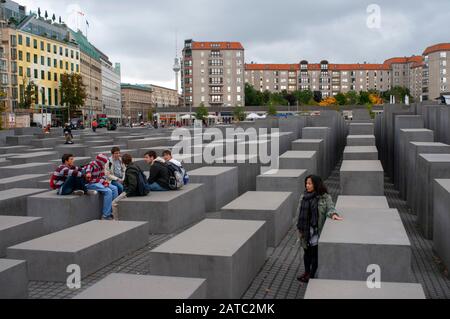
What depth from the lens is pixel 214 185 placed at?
12820 mm

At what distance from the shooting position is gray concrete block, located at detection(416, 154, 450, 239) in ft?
32.1

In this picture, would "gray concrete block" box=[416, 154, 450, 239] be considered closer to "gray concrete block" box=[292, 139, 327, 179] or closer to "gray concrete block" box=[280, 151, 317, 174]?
"gray concrete block" box=[280, 151, 317, 174]

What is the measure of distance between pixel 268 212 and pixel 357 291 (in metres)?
4.31

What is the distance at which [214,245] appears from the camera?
6.86 meters

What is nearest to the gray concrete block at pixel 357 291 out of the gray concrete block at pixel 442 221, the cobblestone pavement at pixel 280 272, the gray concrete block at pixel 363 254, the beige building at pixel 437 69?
the gray concrete block at pixel 363 254

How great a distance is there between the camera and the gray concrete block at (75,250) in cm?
731

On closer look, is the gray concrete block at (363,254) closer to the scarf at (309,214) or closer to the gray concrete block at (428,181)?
the scarf at (309,214)

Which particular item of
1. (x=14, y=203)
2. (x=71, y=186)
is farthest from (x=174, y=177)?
(x=14, y=203)

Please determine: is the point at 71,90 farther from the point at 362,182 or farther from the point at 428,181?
the point at 428,181

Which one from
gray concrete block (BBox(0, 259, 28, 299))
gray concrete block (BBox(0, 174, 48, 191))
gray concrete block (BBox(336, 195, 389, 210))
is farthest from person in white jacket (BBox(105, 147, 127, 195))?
gray concrete block (BBox(0, 259, 28, 299))
